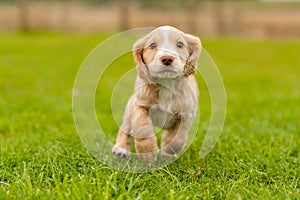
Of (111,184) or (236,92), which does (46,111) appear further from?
(236,92)

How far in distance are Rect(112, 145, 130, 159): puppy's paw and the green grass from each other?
19 centimetres

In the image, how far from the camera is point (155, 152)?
8.37 feet

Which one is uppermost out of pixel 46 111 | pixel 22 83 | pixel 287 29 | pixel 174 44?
pixel 174 44

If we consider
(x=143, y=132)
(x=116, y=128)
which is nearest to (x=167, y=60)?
(x=143, y=132)

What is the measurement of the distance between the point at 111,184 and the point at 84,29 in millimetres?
15536

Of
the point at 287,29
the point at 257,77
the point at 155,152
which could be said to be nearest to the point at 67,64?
the point at 257,77

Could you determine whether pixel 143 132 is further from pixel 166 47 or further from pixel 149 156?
pixel 166 47

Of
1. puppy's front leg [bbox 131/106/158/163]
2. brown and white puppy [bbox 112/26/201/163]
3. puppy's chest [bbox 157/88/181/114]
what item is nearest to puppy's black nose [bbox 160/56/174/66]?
brown and white puppy [bbox 112/26/201/163]

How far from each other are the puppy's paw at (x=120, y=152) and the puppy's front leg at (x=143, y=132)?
28cm

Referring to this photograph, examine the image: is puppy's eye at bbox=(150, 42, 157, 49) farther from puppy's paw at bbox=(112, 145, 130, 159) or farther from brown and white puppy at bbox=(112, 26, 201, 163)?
puppy's paw at bbox=(112, 145, 130, 159)

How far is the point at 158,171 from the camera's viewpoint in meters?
2.53

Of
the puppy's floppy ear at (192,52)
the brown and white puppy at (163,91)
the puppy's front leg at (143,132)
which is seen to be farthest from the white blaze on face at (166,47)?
the puppy's front leg at (143,132)

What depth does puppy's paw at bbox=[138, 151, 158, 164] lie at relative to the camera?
255 cm

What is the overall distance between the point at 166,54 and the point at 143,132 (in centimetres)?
50
